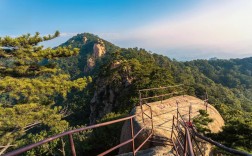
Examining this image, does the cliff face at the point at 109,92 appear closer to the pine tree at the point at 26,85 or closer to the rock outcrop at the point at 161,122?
the pine tree at the point at 26,85

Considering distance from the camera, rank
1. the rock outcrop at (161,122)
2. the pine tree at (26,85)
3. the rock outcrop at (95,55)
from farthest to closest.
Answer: the rock outcrop at (95,55), the pine tree at (26,85), the rock outcrop at (161,122)

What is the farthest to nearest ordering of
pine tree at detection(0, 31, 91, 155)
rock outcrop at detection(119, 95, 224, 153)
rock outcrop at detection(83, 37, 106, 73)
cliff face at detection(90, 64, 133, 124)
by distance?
rock outcrop at detection(83, 37, 106, 73) → cliff face at detection(90, 64, 133, 124) → pine tree at detection(0, 31, 91, 155) → rock outcrop at detection(119, 95, 224, 153)

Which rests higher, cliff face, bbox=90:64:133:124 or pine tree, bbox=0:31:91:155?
pine tree, bbox=0:31:91:155

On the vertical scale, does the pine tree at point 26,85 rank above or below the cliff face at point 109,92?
above

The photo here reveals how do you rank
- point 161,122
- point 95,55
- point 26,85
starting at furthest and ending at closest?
point 95,55 < point 26,85 < point 161,122

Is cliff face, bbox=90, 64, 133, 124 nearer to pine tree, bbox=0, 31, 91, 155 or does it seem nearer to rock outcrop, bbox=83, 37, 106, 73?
pine tree, bbox=0, 31, 91, 155

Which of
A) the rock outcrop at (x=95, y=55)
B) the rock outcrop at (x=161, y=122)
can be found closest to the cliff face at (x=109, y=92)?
the rock outcrop at (x=161, y=122)

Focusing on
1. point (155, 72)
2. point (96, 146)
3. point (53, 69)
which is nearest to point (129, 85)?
point (155, 72)

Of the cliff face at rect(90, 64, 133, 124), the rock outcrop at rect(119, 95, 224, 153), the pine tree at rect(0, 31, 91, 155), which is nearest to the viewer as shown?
the rock outcrop at rect(119, 95, 224, 153)

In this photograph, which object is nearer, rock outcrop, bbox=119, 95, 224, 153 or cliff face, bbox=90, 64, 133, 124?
rock outcrop, bbox=119, 95, 224, 153

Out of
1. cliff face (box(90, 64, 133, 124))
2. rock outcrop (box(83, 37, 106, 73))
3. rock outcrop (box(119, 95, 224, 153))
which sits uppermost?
rock outcrop (box(83, 37, 106, 73))

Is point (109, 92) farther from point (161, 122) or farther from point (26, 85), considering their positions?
point (161, 122)

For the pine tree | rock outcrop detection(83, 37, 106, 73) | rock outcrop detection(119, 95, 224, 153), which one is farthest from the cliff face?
rock outcrop detection(83, 37, 106, 73)

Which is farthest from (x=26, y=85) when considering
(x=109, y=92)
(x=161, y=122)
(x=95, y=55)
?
(x=95, y=55)
